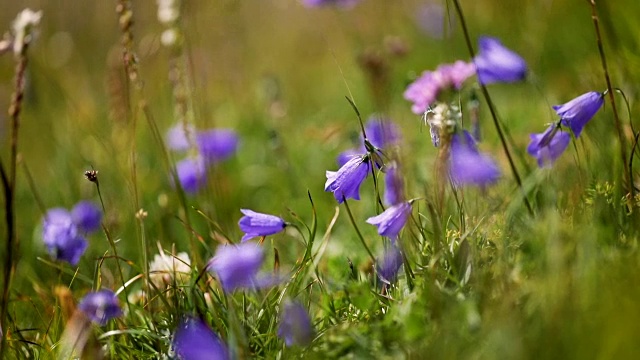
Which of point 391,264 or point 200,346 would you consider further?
point 391,264

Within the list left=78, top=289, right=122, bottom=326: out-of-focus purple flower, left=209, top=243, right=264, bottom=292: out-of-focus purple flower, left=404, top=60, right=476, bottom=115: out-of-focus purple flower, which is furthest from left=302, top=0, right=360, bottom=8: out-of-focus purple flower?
left=209, top=243, right=264, bottom=292: out-of-focus purple flower

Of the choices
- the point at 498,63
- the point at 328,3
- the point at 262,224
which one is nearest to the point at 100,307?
the point at 262,224

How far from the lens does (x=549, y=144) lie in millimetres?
1769

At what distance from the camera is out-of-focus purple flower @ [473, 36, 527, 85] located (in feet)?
6.82

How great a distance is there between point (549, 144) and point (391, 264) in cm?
46

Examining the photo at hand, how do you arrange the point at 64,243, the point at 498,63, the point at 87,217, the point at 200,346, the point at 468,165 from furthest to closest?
the point at 87,217, the point at 64,243, the point at 498,63, the point at 468,165, the point at 200,346

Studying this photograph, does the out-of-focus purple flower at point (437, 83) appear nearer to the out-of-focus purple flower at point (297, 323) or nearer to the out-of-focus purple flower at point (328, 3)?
the out-of-focus purple flower at point (297, 323)

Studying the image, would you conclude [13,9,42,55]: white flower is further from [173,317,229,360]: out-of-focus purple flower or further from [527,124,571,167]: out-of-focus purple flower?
[527,124,571,167]: out-of-focus purple flower

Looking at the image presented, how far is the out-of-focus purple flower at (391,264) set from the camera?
1.68 meters

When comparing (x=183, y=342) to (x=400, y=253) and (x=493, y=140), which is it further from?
(x=493, y=140)

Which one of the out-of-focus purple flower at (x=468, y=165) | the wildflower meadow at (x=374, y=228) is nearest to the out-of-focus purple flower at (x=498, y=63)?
the wildflower meadow at (x=374, y=228)

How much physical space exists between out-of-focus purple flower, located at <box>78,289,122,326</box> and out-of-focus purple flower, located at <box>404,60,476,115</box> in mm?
902

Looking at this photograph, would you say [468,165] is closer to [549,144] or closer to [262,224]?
[549,144]

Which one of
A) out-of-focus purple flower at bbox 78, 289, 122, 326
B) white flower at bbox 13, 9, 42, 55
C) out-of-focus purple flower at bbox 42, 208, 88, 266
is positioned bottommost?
out-of-focus purple flower at bbox 42, 208, 88, 266
